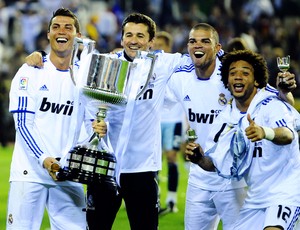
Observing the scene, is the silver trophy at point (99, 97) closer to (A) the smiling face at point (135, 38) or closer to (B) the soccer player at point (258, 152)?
(B) the soccer player at point (258, 152)

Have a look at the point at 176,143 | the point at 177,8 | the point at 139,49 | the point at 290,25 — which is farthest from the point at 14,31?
the point at 139,49

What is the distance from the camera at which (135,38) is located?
8273mm

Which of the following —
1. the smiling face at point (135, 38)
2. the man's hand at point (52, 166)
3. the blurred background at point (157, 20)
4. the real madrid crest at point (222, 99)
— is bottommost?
the man's hand at point (52, 166)

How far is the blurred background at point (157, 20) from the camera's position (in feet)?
76.9

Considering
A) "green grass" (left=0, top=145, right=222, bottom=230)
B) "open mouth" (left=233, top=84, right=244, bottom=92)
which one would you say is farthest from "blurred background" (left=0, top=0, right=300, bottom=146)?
"open mouth" (left=233, top=84, right=244, bottom=92)

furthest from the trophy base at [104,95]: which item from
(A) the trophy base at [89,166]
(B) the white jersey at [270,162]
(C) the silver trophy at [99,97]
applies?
(B) the white jersey at [270,162]

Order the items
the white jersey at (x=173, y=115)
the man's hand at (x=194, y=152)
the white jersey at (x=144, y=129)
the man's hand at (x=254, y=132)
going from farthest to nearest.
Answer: the white jersey at (x=173, y=115), the white jersey at (x=144, y=129), the man's hand at (x=194, y=152), the man's hand at (x=254, y=132)

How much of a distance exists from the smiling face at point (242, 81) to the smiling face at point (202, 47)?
34.3 inches

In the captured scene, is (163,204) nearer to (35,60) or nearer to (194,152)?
(35,60)

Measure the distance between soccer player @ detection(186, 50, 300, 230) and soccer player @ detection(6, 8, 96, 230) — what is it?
3.87 ft

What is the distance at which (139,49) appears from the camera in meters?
8.26

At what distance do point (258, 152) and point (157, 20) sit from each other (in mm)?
18307

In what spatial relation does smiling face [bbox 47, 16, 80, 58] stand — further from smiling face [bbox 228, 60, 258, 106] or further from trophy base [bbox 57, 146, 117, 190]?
smiling face [bbox 228, 60, 258, 106]

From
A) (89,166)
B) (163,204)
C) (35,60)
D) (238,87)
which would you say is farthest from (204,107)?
(163,204)
